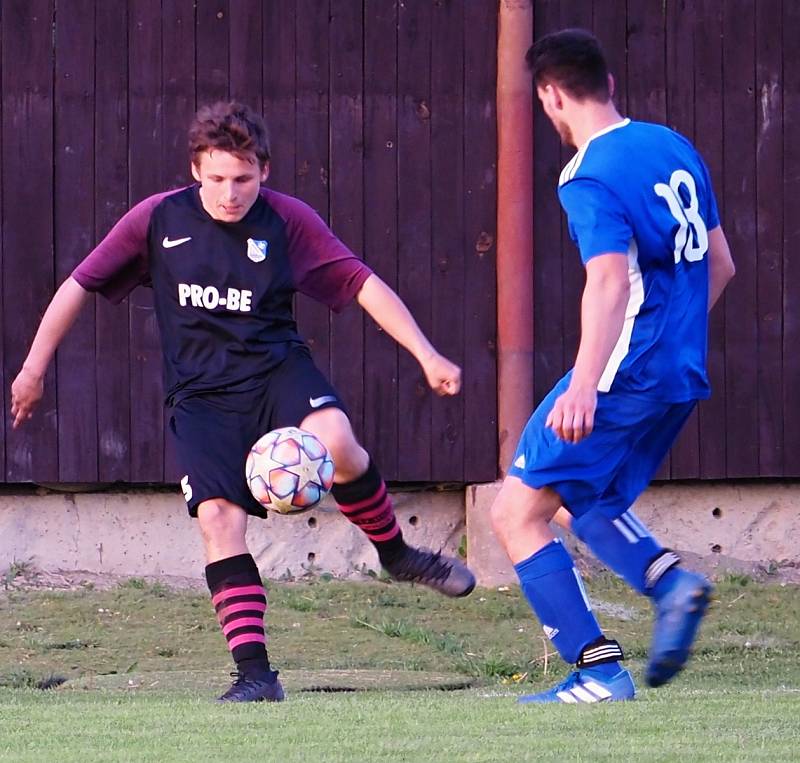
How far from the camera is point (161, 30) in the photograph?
8.94 metres

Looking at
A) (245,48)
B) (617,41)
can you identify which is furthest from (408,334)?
(617,41)

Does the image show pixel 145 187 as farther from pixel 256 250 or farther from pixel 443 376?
pixel 443 376

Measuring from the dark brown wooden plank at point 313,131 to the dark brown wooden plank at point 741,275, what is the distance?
2329mm

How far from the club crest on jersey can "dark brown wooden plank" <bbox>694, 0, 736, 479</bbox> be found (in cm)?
409

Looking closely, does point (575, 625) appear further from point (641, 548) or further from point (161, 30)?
point (161, 30)

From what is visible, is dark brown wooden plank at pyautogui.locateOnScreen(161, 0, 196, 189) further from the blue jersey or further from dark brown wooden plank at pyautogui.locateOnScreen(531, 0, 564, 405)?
the blue jersey

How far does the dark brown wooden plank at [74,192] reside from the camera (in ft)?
29.2

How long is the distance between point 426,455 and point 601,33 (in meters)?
2.61

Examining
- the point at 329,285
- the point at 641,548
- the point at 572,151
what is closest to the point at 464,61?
the point at 572,151

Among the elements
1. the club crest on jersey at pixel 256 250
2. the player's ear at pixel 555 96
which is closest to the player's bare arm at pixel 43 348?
the club crest on jersey at pixel 256 250

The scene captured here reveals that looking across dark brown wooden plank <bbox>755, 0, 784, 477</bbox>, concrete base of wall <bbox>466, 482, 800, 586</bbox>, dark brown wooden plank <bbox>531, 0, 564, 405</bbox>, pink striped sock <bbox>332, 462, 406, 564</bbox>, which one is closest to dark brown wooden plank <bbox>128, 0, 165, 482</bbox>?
dark brown wooden plank <bbox>531, 0, 564, 405</bbox>

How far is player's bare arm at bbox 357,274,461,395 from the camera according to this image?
5582 millimetres

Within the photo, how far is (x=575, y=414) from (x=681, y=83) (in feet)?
16.4

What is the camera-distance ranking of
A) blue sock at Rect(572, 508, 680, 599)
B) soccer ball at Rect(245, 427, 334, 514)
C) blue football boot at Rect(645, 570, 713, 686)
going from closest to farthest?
blue football boot at Rect(645, 570, 713, 686), blue sock at Rect(572, 508, 680, 599), soccer ball at Rect(245, 427, 334, 514)
